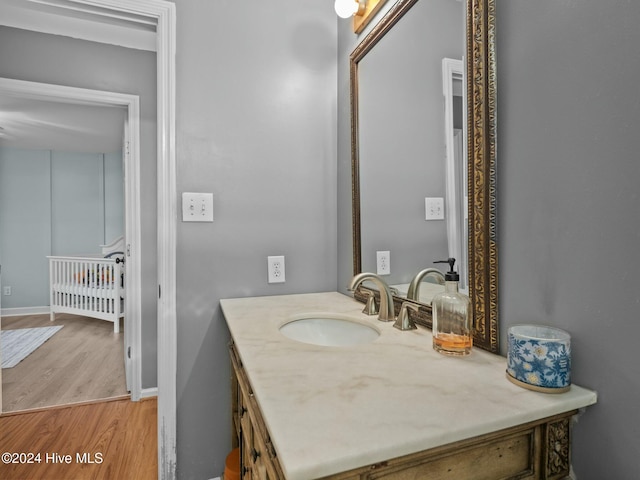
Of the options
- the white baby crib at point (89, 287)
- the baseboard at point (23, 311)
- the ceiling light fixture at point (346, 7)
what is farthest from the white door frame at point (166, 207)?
the baseboard at point (23, 311)

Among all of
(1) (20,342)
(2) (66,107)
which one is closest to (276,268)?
(2) (66,107)

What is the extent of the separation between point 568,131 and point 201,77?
1.31 meters

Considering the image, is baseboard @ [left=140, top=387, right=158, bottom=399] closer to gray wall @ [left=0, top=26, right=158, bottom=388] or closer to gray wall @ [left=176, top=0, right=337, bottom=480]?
gray wall @ [left=0, top=26, right=158, bottom=388]

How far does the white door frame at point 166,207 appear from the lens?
1.38m

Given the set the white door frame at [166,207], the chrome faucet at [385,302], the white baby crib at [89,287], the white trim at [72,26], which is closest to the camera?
the chrome faucet at [385,302]

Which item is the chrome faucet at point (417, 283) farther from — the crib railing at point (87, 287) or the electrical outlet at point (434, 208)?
the crib railing at point (87, 287)

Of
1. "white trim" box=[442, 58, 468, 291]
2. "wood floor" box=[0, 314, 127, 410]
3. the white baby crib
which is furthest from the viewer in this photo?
the white baby crib

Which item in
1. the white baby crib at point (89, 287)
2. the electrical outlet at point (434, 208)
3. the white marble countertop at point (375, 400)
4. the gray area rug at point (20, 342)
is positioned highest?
the electrical outlet at point (434, 208)

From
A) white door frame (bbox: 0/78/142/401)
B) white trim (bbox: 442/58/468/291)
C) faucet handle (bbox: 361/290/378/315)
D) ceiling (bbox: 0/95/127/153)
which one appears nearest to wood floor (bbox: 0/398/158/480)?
white door frame (bbox: 0/78/142/401)

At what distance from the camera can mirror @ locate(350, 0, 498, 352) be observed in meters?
0.82

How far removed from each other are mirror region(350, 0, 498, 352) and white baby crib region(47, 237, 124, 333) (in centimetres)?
346

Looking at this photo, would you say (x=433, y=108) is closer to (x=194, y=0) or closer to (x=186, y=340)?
(x=194, y=0)

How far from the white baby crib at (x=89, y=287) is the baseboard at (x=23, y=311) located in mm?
476

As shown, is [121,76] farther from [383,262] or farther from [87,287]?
[87,287]
